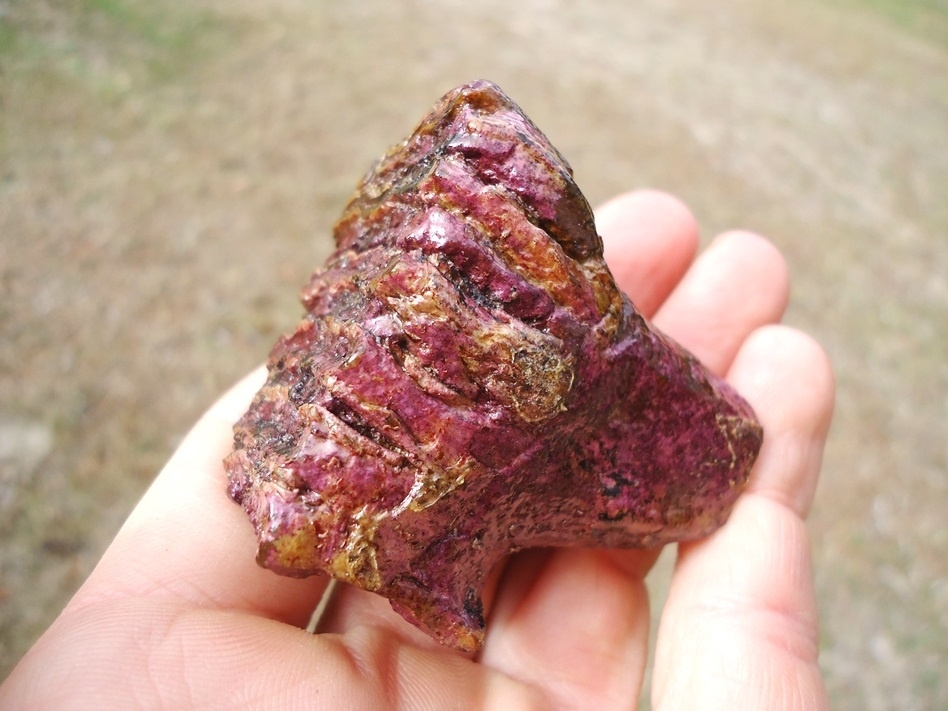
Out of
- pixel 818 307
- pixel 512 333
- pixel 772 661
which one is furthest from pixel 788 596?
pixel 818 307

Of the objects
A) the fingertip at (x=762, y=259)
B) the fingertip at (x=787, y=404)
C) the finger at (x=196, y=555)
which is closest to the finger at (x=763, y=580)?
the fingertip at (x=787, y=404)

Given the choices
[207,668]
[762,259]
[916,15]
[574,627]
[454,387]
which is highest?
[916,15]

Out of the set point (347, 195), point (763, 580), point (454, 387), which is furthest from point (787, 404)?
point (347, 195)

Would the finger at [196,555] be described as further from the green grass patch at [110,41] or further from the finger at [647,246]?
the green grass patch at [110,41]

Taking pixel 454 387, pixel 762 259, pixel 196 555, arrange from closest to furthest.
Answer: pixel 454 387 < pixel 196 555 < pixel 762 259

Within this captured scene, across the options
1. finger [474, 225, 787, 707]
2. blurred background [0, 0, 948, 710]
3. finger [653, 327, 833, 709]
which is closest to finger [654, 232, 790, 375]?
finger [653, 327, 833, 709]

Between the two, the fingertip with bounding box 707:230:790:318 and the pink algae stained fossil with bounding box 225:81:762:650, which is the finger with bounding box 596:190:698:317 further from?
the pink algae stained fossil with bounding box 225:81:762:650

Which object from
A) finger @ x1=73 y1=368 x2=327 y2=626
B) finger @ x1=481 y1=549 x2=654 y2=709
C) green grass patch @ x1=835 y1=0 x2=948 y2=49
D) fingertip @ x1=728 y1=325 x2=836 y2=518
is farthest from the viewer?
green grass patch @ x1=835 y1=0 x2=948 y2=49

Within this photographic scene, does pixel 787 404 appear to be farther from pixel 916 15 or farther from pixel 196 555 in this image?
pixel 916 15
